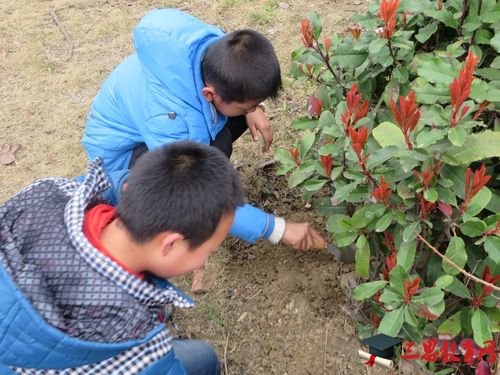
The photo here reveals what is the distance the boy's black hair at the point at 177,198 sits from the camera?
1.29 metres

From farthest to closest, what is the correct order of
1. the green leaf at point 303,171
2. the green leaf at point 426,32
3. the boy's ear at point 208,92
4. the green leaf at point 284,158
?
the boy's ear at point 208,92, the green leaf at point 284,158, the green leaf at point 303,171, the green leaf at point 426,32

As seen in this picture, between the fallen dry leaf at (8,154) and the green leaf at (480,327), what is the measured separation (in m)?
2.75

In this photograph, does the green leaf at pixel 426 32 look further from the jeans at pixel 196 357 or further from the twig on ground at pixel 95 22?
the twig on ground at pixel 95 22

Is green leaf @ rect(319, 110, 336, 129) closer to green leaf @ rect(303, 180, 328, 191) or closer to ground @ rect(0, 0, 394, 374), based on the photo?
green leaf @ rect(303, 180, 328, 191)

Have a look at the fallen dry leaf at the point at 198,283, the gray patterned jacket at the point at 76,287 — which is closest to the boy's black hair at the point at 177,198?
the gray patterned jacket at the point at 76,287

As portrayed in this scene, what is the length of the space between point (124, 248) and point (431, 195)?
773mm

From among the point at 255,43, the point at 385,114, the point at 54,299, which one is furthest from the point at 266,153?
the point at 54,299

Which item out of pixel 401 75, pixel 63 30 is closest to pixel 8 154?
pixel 63 30

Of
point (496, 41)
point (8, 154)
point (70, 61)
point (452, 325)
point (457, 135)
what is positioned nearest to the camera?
point (457, 135)

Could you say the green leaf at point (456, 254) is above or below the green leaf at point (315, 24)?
below

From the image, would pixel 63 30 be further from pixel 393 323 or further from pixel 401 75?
pixel 393 323

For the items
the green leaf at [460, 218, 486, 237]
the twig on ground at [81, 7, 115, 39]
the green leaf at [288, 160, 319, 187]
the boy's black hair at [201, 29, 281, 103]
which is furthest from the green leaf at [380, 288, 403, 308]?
the twig on ground at [81, 7, 115, 39]

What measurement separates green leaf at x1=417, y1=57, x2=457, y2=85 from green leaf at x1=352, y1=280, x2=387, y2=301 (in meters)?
0.59

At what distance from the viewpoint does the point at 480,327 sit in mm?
1515
